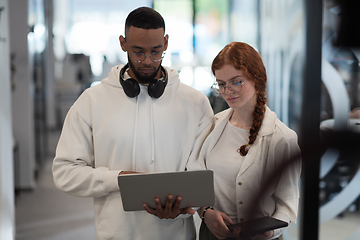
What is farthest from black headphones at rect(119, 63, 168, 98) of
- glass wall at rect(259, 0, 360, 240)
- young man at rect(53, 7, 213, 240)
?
glass wall at rect(259, 0, 360, 240)

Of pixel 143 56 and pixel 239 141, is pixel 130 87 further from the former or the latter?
pixel 239 141

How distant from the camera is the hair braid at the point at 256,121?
1.32 m

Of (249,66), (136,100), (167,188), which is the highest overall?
(249,66)

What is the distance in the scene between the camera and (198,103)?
1.46 m

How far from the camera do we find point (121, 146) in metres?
1.37

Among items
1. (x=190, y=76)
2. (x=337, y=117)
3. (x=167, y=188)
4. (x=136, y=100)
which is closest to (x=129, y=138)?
(x=136, y=100)

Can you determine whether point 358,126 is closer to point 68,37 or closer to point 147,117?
point 147,117

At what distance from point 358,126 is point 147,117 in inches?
47.8

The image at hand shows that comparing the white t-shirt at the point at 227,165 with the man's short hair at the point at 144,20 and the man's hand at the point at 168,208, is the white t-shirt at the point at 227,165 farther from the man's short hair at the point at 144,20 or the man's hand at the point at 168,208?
the man's short hair at the point at 144,20

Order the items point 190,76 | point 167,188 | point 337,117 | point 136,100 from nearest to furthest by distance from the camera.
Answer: point 337,117
point 167,188
point 136,100
point 190,76

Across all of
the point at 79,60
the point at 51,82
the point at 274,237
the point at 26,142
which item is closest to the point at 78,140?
the point at 274,237

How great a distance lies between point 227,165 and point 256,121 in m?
0.20

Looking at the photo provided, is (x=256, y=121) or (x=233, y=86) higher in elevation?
(x=233, y=86)

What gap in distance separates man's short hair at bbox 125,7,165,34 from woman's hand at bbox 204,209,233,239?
702mm
